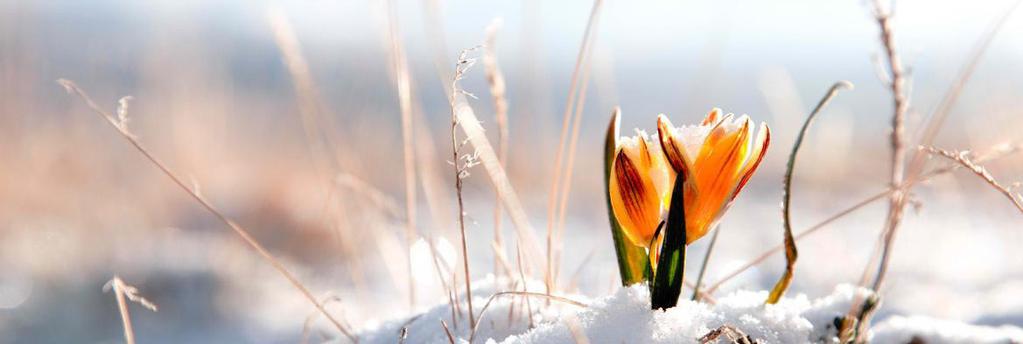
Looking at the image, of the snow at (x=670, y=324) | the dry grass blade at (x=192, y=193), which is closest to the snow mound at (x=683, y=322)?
the snow at (x=670, y=324)

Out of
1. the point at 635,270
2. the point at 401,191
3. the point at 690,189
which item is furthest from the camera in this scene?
the point at 401,191

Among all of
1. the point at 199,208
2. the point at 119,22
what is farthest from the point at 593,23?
the point at 119,22

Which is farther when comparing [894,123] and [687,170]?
[894,123]

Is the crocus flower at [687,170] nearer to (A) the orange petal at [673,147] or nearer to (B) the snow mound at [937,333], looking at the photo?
(A) the orange petal at [673,147]

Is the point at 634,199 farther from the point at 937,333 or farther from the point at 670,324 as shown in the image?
the point at 937,333

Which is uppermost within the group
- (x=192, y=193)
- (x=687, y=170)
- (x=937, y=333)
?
(x=192, y=193)

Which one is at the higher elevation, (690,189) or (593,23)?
(593,23)

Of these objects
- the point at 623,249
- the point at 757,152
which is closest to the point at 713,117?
the point at 757,152

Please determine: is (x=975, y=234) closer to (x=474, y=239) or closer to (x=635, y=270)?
(x=474, y=239)
